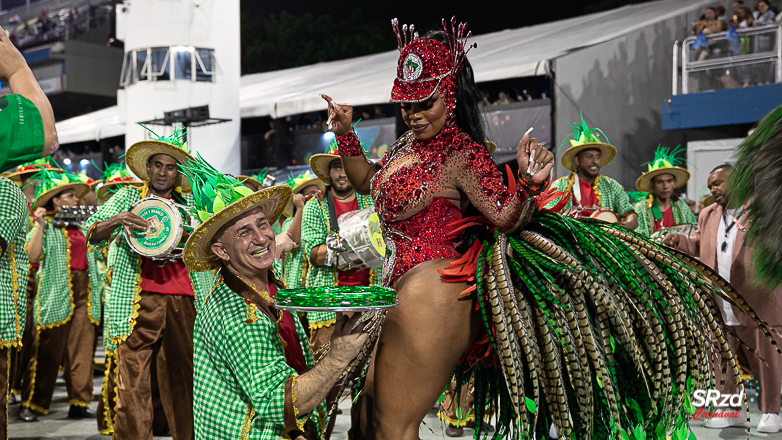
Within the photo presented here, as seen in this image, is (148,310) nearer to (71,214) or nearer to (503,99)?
(71,214)

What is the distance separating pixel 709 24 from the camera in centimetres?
1070

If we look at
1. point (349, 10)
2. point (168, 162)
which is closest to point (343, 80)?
point (168, 162)

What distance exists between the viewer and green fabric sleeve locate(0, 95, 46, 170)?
190 centimetres

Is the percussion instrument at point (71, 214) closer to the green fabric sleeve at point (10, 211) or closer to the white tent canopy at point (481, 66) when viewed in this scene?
the green fabric sleeve at point (10, 211)

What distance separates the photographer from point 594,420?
2648 mm

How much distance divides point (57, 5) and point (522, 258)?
35707mm

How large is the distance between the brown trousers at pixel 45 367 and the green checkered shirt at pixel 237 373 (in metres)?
3.97

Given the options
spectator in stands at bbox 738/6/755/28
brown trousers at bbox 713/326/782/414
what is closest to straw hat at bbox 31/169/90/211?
brown trousers at bbox 713/326/782/414

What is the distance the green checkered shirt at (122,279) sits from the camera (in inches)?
185

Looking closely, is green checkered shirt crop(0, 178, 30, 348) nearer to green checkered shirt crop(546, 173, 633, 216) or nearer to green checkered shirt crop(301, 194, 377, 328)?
green checkered shirt crop(301, 194, 377, 328)

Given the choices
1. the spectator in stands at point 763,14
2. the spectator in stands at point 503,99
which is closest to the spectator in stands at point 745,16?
the spectator in stands at point 763,14

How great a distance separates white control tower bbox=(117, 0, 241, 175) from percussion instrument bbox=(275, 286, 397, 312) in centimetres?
1429

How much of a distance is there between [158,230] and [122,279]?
404 mm

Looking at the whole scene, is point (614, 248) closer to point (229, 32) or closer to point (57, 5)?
point (229, 32)
